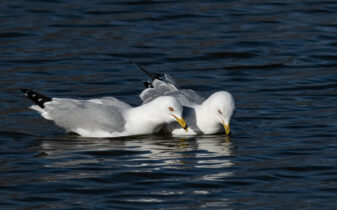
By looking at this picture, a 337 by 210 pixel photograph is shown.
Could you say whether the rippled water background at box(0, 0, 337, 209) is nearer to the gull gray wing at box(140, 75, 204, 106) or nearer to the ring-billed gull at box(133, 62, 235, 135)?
A: the ring-billed gull at box(133, 62, 235, 135)

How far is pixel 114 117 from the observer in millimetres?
11117

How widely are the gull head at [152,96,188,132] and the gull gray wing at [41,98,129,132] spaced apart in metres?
0.49

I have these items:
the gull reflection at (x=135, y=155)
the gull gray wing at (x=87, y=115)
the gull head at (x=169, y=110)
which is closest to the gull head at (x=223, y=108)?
the gull reflection at (x=135, y=155)

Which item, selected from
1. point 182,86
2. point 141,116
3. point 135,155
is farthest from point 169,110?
point 182,86

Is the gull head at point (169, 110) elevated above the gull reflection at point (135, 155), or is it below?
above

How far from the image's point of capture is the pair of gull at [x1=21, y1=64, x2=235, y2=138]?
11.0 metres

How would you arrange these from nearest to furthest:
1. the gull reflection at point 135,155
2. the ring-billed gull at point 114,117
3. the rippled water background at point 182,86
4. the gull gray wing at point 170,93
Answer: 1. the rippled water background at point 182,86
2. the gull reflection at point 135,155
3. the ring-billed gull at point 114,117
4. the gull gray wing at point 170,93

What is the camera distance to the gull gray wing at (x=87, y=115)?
36.4 feet

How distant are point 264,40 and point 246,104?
4.72 m

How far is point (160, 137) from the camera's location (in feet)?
37.3

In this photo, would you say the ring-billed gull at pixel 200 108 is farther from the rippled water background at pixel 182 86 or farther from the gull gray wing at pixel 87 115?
the gull gray wing at pixel 87 115

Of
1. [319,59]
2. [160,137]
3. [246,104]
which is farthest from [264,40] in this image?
[160,137]

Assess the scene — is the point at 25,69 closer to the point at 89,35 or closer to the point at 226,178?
the point at 89,35

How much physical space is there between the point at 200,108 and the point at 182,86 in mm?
2886
